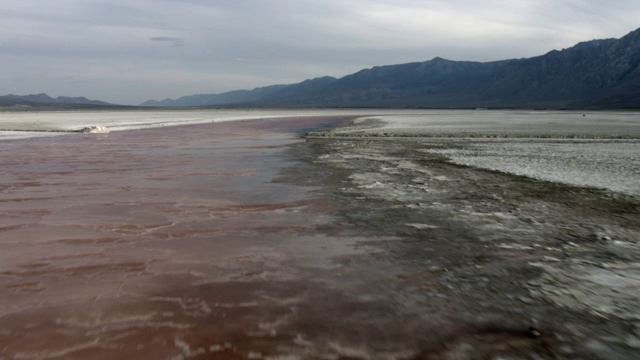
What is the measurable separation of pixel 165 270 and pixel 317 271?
74.9 inches

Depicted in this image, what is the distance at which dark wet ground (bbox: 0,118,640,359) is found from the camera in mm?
4414

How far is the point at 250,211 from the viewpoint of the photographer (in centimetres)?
938

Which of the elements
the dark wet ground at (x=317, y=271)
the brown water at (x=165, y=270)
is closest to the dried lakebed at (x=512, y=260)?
the dark wet ground at (x=317, y=271)

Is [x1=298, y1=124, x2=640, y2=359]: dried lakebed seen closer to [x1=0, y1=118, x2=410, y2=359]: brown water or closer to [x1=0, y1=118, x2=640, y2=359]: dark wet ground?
[x1=0, y1=118, x2=640, y2=359]: dark wet ground

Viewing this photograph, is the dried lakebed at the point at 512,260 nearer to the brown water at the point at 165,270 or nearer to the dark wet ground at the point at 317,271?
the dark wet ground at the point at 317,271

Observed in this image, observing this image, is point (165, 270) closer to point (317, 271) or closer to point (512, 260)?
point (317, 271)

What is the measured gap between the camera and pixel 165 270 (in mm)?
6199

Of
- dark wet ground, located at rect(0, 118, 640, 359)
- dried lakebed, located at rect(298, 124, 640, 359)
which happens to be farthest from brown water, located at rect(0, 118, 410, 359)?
dried lakebed, located at rect(298, 124, 640, 359)

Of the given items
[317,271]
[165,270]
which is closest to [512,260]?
[317,271]

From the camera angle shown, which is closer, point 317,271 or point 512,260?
point 317,271

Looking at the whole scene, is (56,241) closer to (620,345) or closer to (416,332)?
(416,332)

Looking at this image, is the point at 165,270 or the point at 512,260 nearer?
the point at 165,270

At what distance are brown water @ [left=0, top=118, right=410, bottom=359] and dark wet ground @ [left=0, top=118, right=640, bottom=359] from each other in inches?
1.0

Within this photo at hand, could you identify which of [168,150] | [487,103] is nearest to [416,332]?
[168,150]
